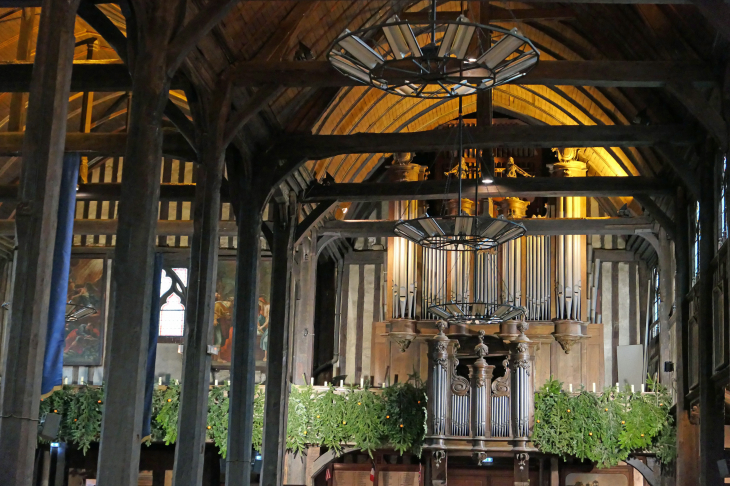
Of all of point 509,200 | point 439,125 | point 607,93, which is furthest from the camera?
point 439,125

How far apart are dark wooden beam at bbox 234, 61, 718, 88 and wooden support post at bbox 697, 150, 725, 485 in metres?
1.78

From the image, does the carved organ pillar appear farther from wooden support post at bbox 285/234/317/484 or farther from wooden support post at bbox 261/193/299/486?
wooden support post at bbox 261/193/299/486

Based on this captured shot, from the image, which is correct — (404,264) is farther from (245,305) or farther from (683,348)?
(683,348)

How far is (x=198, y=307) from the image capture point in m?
10.9

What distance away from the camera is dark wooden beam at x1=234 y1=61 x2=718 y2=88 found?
11180 millimetres

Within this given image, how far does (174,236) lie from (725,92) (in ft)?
37.4

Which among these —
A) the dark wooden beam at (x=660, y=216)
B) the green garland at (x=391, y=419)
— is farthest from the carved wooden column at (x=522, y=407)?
the dark wooden beam at (x=660, y=216)

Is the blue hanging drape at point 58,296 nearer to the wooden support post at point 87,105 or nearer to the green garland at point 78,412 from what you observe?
the wooden support post at point 87,105

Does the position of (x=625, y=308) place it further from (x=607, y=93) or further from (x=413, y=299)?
(x=607, y=93)

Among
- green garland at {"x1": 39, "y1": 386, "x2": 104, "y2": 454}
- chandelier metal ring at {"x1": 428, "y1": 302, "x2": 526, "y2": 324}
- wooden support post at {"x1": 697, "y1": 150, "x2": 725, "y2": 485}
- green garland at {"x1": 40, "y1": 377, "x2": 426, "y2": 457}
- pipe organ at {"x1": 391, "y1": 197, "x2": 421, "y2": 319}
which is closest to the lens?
wooden support post at {"x1": 697, "y1": 150, "x2": 725, "y2": 485}

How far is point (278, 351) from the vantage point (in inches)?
595

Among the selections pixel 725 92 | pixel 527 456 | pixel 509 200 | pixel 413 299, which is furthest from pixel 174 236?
pixel 725 92

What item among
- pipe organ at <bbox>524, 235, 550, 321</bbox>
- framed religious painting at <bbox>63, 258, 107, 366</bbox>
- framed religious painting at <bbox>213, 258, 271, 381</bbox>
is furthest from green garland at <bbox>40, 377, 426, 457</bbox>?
pipe organ at <bbox>524, 235, 550, 321</bbox>

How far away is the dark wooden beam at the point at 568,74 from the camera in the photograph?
1118cm
